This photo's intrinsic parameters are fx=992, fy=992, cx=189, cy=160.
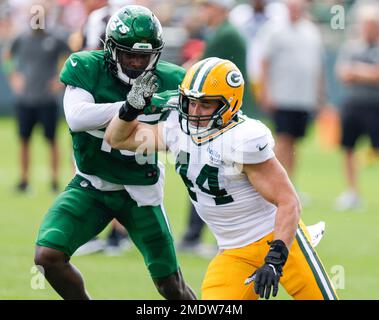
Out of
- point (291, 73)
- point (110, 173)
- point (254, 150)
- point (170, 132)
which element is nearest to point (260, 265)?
point (254, 150)

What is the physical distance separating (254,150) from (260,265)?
596mm

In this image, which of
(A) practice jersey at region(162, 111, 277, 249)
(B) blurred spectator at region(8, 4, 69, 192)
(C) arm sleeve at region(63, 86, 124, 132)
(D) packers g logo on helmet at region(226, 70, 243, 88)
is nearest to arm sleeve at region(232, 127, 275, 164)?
(A) practice jersey at region(162, 111, 277, 249)

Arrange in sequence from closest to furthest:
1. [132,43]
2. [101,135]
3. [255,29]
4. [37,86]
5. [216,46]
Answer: [132,43], [101,135], [216,46], [37,86], [255,29]

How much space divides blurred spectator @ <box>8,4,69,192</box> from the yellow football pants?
612cm

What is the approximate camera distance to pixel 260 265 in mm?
4645

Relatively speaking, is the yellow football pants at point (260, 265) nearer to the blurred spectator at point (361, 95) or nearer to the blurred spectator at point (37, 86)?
the blurred spectator at point (361, 95)

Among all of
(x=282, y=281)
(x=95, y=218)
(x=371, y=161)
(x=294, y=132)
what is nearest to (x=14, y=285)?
(x=95, y=218)

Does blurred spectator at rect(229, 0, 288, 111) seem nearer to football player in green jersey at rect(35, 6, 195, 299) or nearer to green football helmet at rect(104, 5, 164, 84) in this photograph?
football player in green jersey at rect(35, 6, 195, 299)

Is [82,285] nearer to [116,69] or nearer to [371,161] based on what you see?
[116,69]

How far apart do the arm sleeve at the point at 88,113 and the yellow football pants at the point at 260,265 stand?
2.94ft

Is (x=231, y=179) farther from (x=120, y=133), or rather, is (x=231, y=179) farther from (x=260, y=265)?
(x=120, y=133)

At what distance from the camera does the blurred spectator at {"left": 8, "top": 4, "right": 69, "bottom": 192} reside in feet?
34.8

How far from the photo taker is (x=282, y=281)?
15.1 feet

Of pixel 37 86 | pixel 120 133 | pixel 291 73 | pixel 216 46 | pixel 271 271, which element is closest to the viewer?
pixel 271 271
